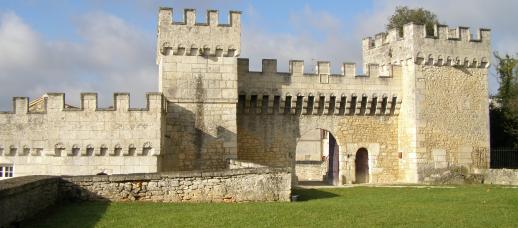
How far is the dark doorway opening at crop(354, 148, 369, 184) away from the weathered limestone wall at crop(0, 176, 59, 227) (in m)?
14.6

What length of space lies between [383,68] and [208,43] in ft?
27.1

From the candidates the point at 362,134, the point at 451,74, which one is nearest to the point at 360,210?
the point at 362,134

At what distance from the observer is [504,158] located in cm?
2858

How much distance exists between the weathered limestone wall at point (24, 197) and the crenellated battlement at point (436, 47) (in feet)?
52.2

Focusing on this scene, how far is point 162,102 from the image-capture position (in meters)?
20.6

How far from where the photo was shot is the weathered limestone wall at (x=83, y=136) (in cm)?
2027

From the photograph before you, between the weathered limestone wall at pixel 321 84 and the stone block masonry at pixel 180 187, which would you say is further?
the weathered limestone wall at pixel 321 84

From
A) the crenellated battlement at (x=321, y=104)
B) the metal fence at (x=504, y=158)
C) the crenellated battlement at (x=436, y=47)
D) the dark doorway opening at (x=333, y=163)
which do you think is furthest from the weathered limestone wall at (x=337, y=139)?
the metal fence at (x=504, y=158)

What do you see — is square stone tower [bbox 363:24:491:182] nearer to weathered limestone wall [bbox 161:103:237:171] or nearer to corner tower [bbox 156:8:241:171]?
corner tower [bbox 156:8:241:171]

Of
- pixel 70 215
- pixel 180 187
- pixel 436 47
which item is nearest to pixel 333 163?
pixel 436 47

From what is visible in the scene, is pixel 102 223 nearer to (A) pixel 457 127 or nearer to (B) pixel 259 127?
(B) pixel 259 127

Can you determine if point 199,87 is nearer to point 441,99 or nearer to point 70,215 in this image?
point 441,99

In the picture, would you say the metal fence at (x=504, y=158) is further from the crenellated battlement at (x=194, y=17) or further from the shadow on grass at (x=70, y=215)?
the shadow on grass at (x=70, y=215)

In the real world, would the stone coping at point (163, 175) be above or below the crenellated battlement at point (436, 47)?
below
